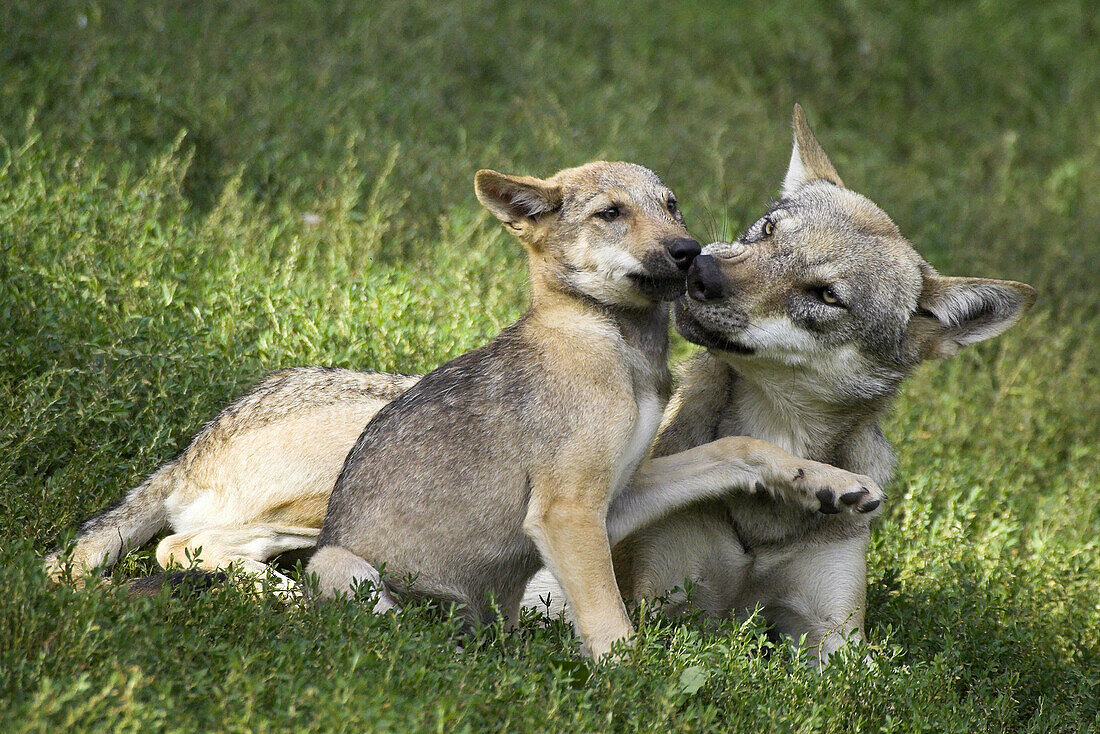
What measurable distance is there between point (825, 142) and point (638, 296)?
6.84 meters

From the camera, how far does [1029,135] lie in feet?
39.4

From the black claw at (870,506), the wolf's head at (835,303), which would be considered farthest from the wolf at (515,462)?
the wolf's head at (835,303)

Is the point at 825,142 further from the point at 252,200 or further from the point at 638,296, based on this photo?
the point at 638,296

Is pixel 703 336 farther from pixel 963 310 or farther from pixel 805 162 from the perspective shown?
pixel 805 162

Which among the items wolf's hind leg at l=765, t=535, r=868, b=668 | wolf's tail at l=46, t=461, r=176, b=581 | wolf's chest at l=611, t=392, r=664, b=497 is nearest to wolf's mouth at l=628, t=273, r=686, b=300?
wolf's chest at l=611, t=392, r=664, b=497

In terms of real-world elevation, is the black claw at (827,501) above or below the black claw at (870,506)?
above

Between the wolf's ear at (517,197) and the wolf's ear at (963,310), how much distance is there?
1767 mm

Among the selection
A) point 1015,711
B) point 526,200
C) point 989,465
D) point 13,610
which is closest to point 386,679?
point 13,610

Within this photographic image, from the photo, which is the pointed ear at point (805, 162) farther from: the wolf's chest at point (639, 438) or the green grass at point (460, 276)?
the wolf's chest at point (639, 438)

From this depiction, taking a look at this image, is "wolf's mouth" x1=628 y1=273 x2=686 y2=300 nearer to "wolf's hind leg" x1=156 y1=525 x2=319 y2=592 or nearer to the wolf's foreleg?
the wolf's foreleg

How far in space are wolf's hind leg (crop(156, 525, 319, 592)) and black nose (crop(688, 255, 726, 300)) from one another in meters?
2.12

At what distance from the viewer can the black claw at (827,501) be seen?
15.8 ft

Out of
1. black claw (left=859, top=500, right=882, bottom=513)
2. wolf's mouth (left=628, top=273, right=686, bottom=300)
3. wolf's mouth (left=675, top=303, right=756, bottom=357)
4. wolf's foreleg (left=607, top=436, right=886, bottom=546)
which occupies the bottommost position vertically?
black claw (left=859, top=500, right=882, bottom=513)

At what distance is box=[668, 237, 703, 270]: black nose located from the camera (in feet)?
15.9
